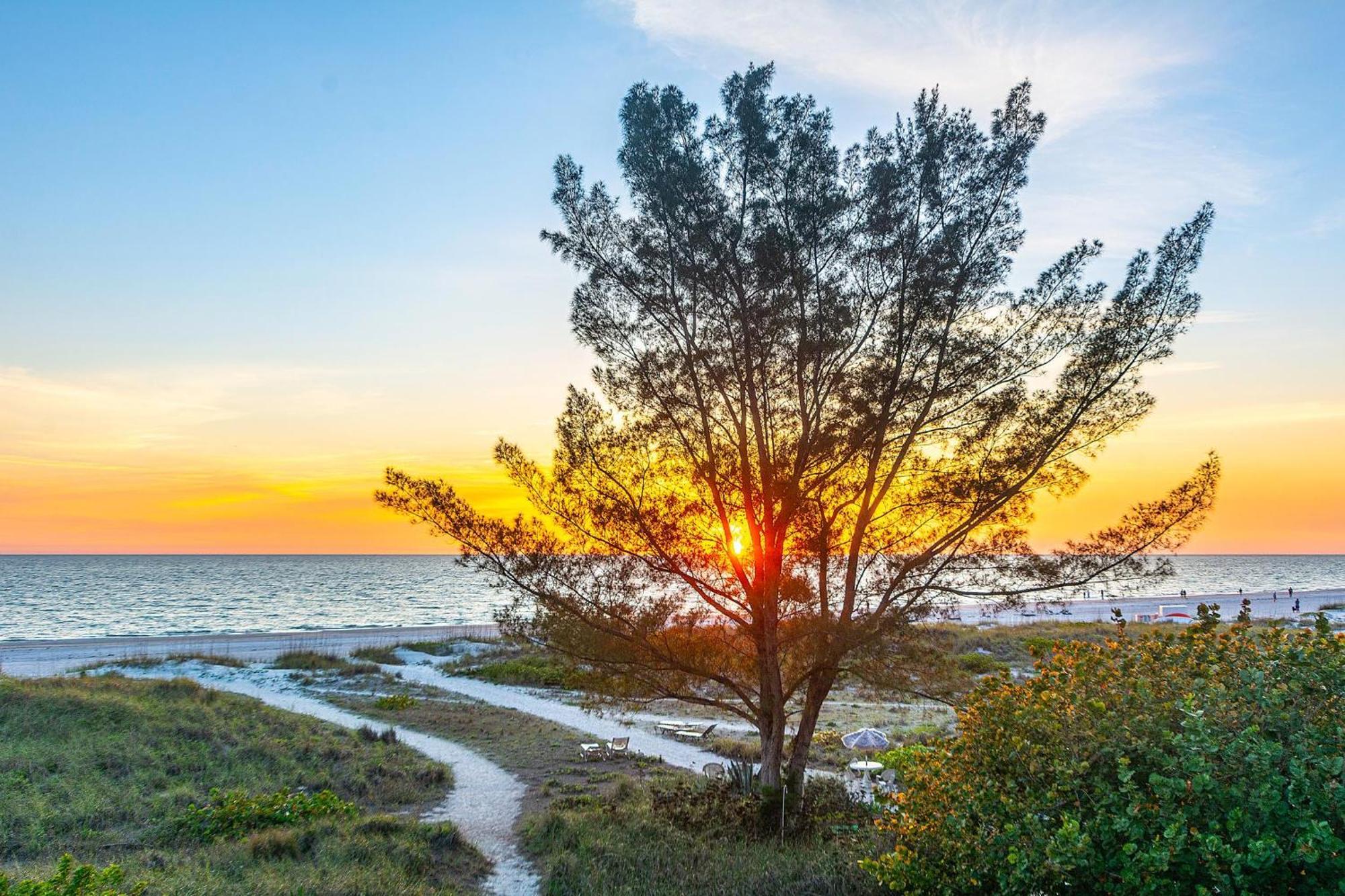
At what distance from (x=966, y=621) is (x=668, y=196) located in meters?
60.1

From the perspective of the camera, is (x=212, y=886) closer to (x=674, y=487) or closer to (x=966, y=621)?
(x=674, y=487)

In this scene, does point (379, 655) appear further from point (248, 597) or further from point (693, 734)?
point (248, 597)

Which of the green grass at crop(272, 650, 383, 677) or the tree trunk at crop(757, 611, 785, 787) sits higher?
the tree trunk at crop(757, 611, 785, 787)

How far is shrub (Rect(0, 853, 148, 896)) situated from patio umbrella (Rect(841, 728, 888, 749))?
34.2 feet

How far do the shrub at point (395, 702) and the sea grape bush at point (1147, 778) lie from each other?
813 inches

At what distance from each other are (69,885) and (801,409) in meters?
8.53

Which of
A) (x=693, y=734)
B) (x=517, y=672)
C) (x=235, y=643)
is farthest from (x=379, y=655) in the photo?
(x=693, y=734)

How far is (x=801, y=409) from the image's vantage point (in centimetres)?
1015

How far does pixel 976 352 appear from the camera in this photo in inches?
379

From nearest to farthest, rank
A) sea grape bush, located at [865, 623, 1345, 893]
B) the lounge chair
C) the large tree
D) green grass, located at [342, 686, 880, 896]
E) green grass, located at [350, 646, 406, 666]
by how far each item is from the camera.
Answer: sea grape bush, located at [865, 623, 1345, 893] → green grass, located at [342, 686, 880, 896] → the large tree → the lounge chair → green grass, located at [350, 646, 406, 666]

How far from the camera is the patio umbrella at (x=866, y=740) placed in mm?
13109

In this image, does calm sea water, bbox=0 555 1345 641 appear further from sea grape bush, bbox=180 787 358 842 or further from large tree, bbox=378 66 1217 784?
sea grape bush, bbox=180 787 358 842

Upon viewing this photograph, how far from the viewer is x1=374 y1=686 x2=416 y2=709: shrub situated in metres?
23.4

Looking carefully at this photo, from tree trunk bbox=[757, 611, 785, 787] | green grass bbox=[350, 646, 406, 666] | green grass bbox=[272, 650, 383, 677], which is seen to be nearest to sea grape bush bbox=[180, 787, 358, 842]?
tree trunk bbox=[757, 611, 785, 787]
